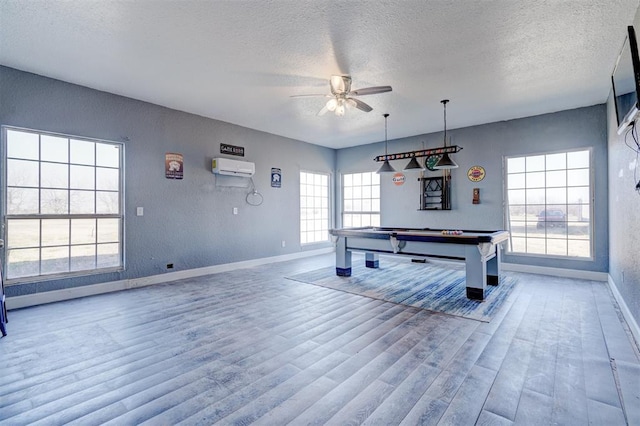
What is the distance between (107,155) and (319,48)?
12.0ft

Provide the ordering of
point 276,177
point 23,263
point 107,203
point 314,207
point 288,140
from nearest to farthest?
point 23,263 → point 107,203 → point 276,177 → point 288,140 → point 314,207

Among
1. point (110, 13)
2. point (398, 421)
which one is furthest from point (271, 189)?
point (398, 421)

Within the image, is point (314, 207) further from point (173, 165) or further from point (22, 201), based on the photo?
point (22, 201)

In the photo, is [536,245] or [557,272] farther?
[536,245]

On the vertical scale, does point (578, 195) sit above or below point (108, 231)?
above

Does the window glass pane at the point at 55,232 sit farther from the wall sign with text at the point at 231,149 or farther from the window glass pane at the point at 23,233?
the wall sign with text at the point at 231,149

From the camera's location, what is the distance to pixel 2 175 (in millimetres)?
3648

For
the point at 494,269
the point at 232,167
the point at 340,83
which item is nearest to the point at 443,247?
the point at 494,269

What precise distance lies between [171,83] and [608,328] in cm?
584

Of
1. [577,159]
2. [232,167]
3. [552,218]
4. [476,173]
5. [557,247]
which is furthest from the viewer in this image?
[476,173]

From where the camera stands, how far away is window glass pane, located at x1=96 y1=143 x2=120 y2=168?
14.8ft

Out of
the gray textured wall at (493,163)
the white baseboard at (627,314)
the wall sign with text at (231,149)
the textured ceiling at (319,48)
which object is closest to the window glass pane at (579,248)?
the gray textured wall at (493,163)

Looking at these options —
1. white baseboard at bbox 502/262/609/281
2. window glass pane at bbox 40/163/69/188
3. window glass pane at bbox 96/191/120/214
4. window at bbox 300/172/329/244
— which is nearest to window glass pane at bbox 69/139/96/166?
window glass pane at bbox 40/163/69/188

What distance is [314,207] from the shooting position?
26.4 ft
